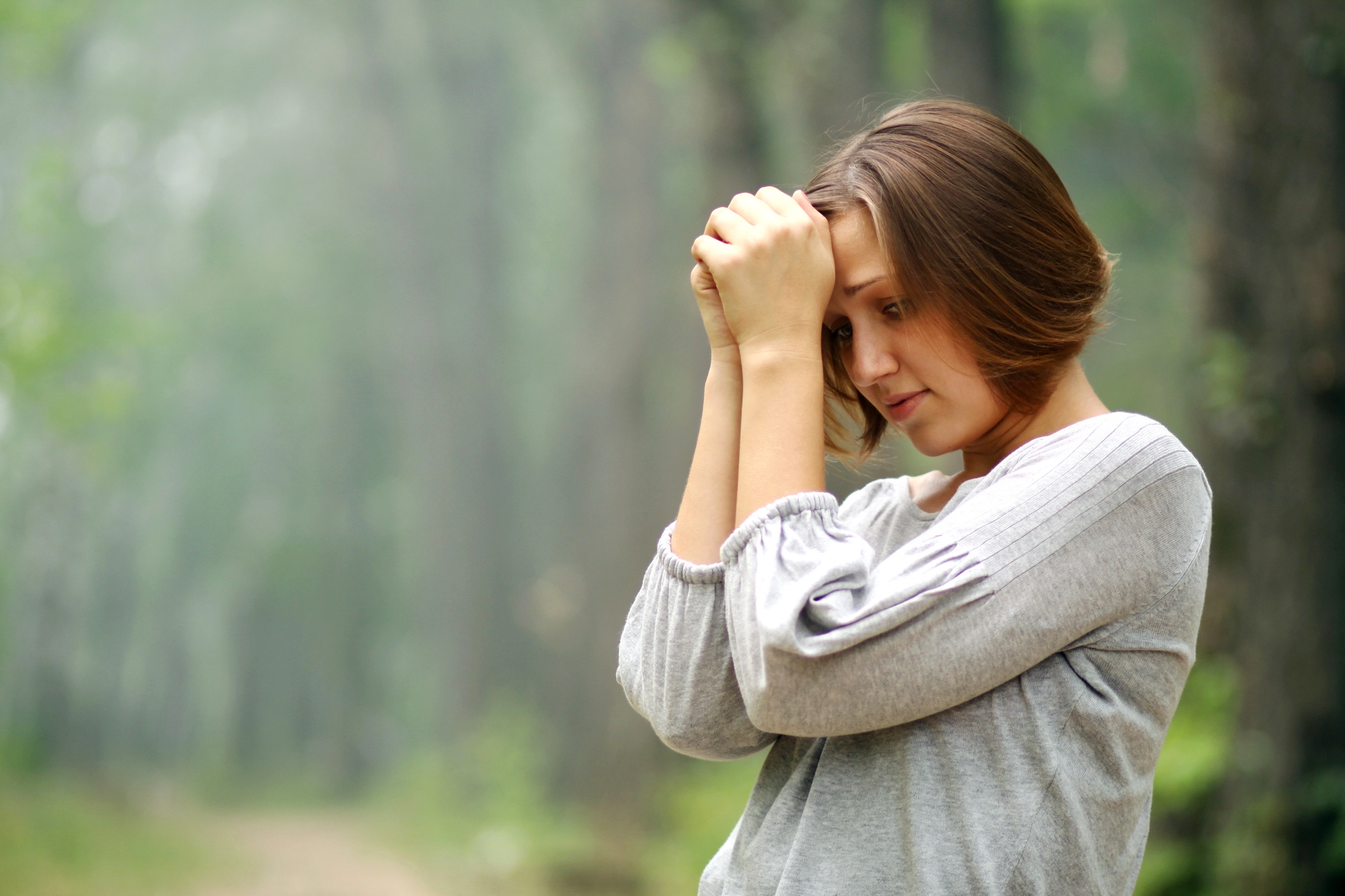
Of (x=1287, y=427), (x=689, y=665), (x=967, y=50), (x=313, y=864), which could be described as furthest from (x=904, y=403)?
(x=313, y=864)

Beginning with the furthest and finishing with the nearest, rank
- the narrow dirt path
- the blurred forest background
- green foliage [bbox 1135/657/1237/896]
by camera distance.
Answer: the narrow dirt path < green foliage [bbox 1135/657/1237/896] < the blurred forest background

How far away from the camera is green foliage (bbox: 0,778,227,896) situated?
9.10m

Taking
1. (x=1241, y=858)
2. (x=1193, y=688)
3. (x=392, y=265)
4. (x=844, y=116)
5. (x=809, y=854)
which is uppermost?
(x=392, y=265)

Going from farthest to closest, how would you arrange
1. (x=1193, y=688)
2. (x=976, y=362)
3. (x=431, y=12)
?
(x=431, y=12)
(x=1193, y=688)
(x=976, y=362)

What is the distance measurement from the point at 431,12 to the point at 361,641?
10160 mm

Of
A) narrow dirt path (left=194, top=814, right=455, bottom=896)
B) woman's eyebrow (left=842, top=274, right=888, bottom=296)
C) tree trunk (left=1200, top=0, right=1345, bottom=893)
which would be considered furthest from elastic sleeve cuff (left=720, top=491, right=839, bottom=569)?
narrow dirt path (left=194, top=814, right=455, bottom=896)

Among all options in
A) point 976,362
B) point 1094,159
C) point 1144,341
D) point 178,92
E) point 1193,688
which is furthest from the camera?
point 178,92

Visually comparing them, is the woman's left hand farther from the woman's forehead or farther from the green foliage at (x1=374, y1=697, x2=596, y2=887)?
the green foliage at (x1=374, y1=697, x2=596, y2=887)

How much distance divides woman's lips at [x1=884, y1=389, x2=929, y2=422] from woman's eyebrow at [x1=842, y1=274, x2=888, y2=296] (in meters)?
0.13

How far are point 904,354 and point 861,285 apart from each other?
3.6 inches

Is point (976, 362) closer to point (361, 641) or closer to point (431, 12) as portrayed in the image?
point (431, 12)

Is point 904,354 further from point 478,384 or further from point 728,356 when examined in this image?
point 478,384

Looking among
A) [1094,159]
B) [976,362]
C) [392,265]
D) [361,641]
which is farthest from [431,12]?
[976,362]

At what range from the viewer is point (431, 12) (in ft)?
48.5
